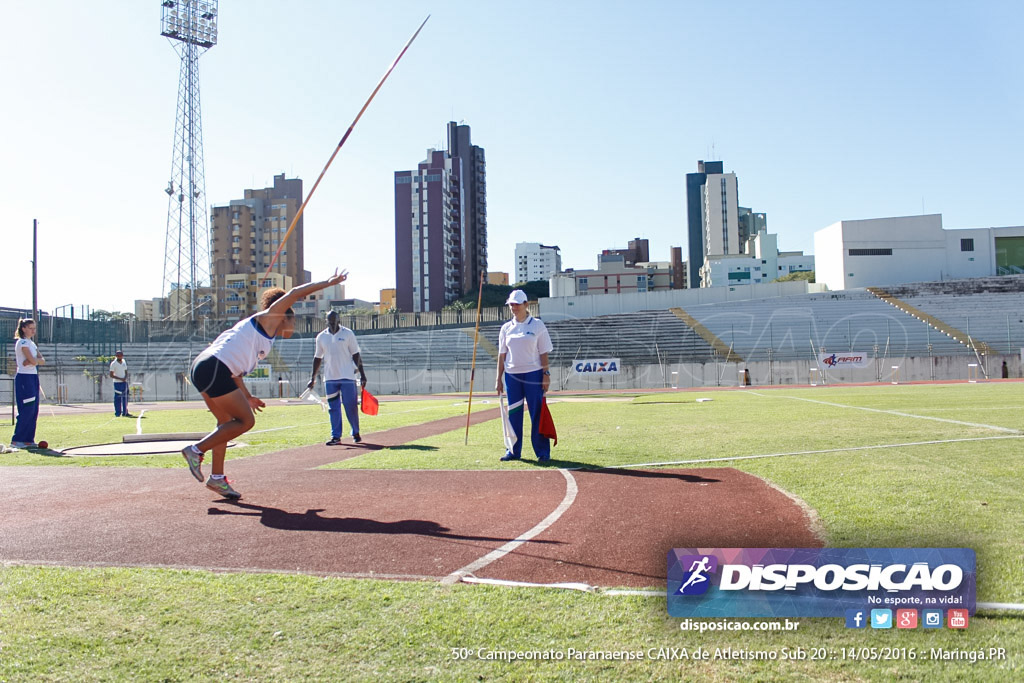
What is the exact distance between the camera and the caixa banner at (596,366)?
128 ft

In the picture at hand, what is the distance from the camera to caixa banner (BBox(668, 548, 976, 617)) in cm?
279

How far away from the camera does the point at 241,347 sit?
5785mm

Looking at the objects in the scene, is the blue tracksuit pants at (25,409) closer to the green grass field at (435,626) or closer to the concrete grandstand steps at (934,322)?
the green grass field at (435,626)

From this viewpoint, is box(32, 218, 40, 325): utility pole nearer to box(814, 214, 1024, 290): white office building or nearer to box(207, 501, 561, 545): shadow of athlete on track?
box(207, 501, 561, 545): shadow of athlete on track

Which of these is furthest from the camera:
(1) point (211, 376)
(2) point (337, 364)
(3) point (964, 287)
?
(3) point (964, 287)

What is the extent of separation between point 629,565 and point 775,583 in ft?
2.42

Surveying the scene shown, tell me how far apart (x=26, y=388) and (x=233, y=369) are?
6.96 metres

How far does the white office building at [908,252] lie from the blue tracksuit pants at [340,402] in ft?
186

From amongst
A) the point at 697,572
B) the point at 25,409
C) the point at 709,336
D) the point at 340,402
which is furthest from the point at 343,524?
the point at 709,336

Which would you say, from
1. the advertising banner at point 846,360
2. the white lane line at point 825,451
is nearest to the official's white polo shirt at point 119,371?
the white lane line at point 825,451

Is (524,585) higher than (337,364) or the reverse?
the reverse

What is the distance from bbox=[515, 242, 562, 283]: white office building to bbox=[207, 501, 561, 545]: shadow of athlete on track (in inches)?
6616

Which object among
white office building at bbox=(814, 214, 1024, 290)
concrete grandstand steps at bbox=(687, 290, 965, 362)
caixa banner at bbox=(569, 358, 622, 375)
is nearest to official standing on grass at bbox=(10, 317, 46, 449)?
caixa banner at bbox=(569, 358, 622, 375)

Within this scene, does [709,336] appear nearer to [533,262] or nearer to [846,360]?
[846,360]
